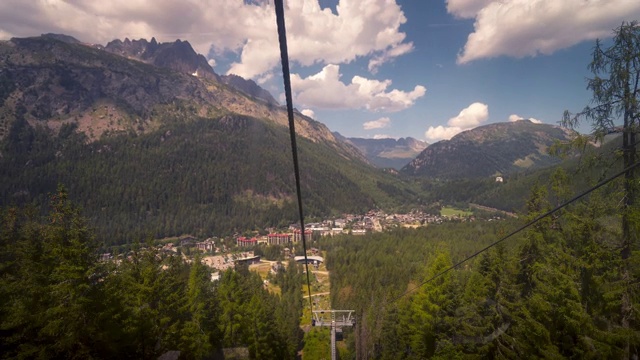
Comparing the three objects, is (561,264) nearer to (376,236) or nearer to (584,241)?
(584,241)

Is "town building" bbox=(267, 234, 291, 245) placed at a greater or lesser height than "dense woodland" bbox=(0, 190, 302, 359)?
lesser

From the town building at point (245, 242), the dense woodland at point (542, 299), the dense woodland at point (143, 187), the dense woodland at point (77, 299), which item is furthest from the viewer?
the dense woodland at point (143, 187)

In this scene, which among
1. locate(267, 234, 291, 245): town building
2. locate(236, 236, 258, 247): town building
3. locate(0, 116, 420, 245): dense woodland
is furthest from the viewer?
locate(0, 116, 420, 245): dense woodland

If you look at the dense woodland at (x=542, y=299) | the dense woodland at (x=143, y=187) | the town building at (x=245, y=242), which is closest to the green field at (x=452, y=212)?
the dense woodland at (x=143, y=187)

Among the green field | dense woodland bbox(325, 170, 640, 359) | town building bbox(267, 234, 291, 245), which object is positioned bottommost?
town building bbox(267, 234, 291, 245)

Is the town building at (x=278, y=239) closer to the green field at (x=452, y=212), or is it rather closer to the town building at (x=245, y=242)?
the town building at (x=245, y=242)

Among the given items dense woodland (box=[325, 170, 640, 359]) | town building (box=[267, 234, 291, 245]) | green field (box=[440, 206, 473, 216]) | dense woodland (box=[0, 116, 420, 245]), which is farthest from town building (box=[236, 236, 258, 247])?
dense woodland (box=[325, 170, 640, 359])

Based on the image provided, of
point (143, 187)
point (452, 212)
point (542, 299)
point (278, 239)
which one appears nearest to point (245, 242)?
point (278, 239)

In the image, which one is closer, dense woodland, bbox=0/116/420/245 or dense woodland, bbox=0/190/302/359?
dense woodland, bbox=0/190/302/359

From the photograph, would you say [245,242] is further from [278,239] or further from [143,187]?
[143,187]

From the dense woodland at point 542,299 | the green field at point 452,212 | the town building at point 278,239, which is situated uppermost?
the dense woodland at point 542,299

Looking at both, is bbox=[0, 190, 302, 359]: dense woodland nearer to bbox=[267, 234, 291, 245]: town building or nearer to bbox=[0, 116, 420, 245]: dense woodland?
bbox=[267, 234, 291, 245]: town building

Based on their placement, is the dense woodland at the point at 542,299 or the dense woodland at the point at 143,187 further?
the dense woodland at the point at 143,187
